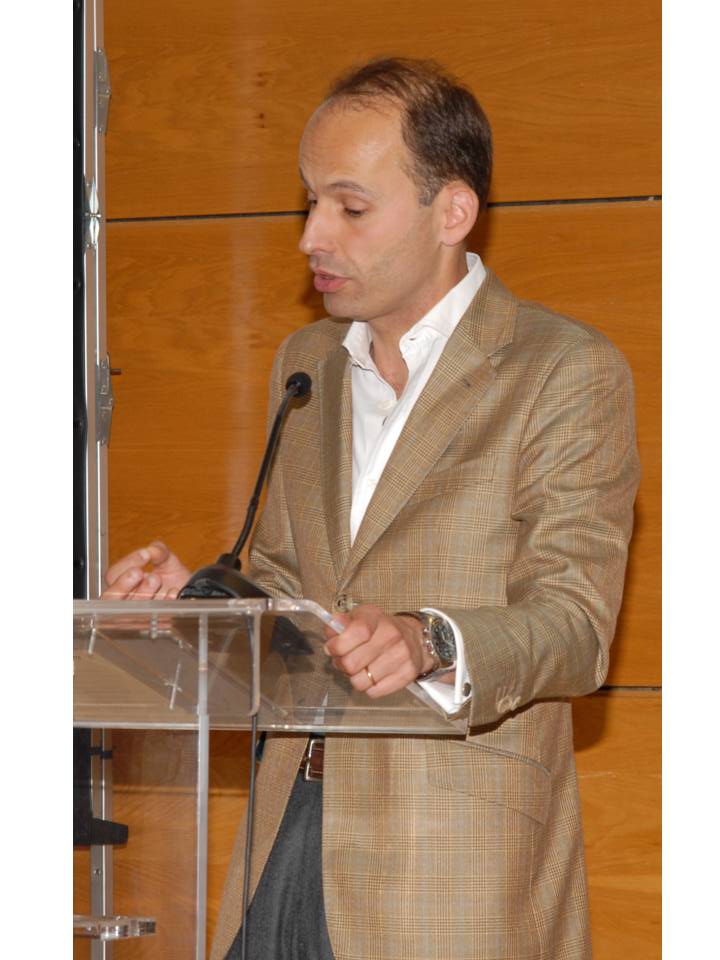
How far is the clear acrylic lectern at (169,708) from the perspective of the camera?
1104 mm

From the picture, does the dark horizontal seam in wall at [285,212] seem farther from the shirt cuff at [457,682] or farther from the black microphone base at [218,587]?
the black microphone base at [218,587]

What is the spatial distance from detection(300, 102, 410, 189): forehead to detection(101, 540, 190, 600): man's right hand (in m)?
0.55

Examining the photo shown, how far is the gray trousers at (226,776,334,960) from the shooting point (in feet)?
5.49

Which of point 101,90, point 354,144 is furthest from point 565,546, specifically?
point 101,90

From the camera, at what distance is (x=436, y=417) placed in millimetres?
1765

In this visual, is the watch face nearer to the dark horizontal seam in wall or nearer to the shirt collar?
the shirt collar

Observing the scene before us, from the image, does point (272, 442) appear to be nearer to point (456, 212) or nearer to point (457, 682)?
point (457, 682)

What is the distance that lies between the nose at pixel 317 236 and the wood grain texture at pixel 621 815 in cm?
144

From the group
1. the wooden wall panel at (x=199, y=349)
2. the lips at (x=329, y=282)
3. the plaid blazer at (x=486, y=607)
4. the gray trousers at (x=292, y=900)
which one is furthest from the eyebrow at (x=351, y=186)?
the wooden wall panel at (x=199, y=349)

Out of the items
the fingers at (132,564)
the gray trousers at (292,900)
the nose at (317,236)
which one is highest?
the nose at (317,236)

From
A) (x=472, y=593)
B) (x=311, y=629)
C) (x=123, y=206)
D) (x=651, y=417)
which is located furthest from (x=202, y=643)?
(x=123, y=206)

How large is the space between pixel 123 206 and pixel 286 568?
1538 mm

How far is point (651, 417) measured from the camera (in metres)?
2.95

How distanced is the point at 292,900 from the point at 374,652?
589mm
